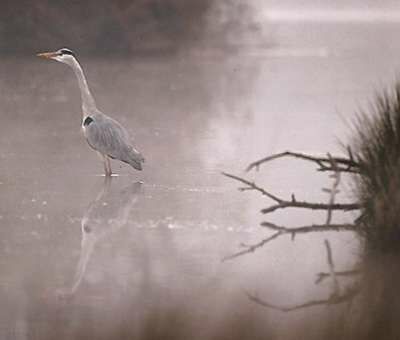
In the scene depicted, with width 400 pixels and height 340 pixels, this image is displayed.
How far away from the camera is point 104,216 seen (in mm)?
5910

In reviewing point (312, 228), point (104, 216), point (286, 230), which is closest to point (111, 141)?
point (104, 216)

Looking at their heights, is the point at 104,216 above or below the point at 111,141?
below

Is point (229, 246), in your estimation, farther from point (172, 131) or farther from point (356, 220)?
point (172, 131)

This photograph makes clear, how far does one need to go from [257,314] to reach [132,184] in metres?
2.71

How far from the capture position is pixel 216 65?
14883 mm

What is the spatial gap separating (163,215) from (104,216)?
0.83 feet

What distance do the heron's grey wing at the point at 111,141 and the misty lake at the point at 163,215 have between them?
4.2 inches

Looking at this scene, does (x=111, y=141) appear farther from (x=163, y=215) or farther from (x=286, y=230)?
(x=286, y=230)

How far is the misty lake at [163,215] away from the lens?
4.17 metres

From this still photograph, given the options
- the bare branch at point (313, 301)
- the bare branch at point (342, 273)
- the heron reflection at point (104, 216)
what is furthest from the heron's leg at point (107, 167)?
the bare branch at point (313, 301)

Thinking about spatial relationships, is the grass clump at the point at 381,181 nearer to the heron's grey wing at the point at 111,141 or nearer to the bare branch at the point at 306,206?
the bare branch at the point at 306,206

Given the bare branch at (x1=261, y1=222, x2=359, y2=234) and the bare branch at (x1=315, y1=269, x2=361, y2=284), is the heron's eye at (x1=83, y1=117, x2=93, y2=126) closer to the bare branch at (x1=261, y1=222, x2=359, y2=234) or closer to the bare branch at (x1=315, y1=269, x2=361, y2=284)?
the bare branch at (x1=261, y1=222, x2=359, y2=234)

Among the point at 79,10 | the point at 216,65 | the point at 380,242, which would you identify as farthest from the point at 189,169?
the point at 79,10

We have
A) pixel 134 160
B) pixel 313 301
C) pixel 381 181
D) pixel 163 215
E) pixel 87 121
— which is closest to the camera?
pixel 313 301
